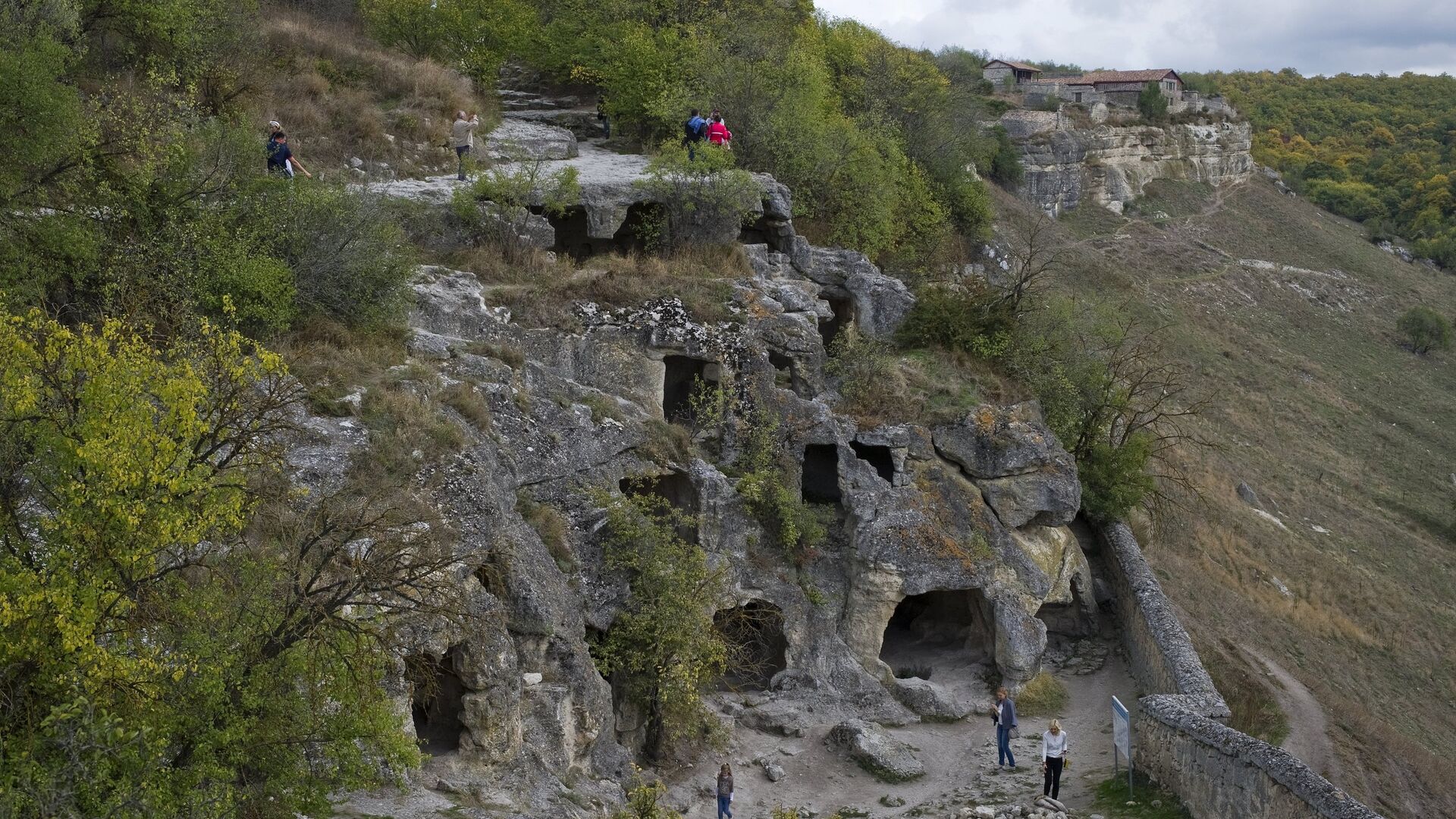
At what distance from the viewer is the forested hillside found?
83688mm

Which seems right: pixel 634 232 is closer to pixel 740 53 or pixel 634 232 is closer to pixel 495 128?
pixel 495 128

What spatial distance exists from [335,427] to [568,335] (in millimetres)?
6797

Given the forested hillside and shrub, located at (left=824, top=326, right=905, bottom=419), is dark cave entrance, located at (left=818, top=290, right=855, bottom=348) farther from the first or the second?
the forested hillside

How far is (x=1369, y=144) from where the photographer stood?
10481cm

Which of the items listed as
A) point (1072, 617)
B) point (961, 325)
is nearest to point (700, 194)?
point (961, 325)

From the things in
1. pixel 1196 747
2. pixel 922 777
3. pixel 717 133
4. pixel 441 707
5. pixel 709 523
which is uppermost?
pixel 717 133

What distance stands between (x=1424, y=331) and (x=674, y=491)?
54327mm

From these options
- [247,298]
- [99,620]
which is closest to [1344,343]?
[247,298]

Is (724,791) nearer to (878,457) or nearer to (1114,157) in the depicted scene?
(878,457)

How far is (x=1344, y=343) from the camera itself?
5753 cm

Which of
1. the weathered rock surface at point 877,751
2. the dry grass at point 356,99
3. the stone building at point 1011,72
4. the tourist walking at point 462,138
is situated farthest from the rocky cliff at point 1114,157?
the weathered rock surface at point 877,751

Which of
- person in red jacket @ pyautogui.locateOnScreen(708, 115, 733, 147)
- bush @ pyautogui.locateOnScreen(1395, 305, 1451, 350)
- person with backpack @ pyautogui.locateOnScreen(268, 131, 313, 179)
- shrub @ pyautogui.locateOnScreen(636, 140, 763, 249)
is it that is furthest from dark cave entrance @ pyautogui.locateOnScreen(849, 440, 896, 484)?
bush @ pyautogui.locateOnScreen(1395, 305, 1451, 350)

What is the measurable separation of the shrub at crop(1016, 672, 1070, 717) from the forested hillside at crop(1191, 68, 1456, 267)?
7286 cm

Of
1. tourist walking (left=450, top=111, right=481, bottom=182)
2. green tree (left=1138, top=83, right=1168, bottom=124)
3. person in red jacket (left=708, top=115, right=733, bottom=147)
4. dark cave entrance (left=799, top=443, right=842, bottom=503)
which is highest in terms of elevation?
green tree (left=1138, top=83, right=1168, bottom=124)
